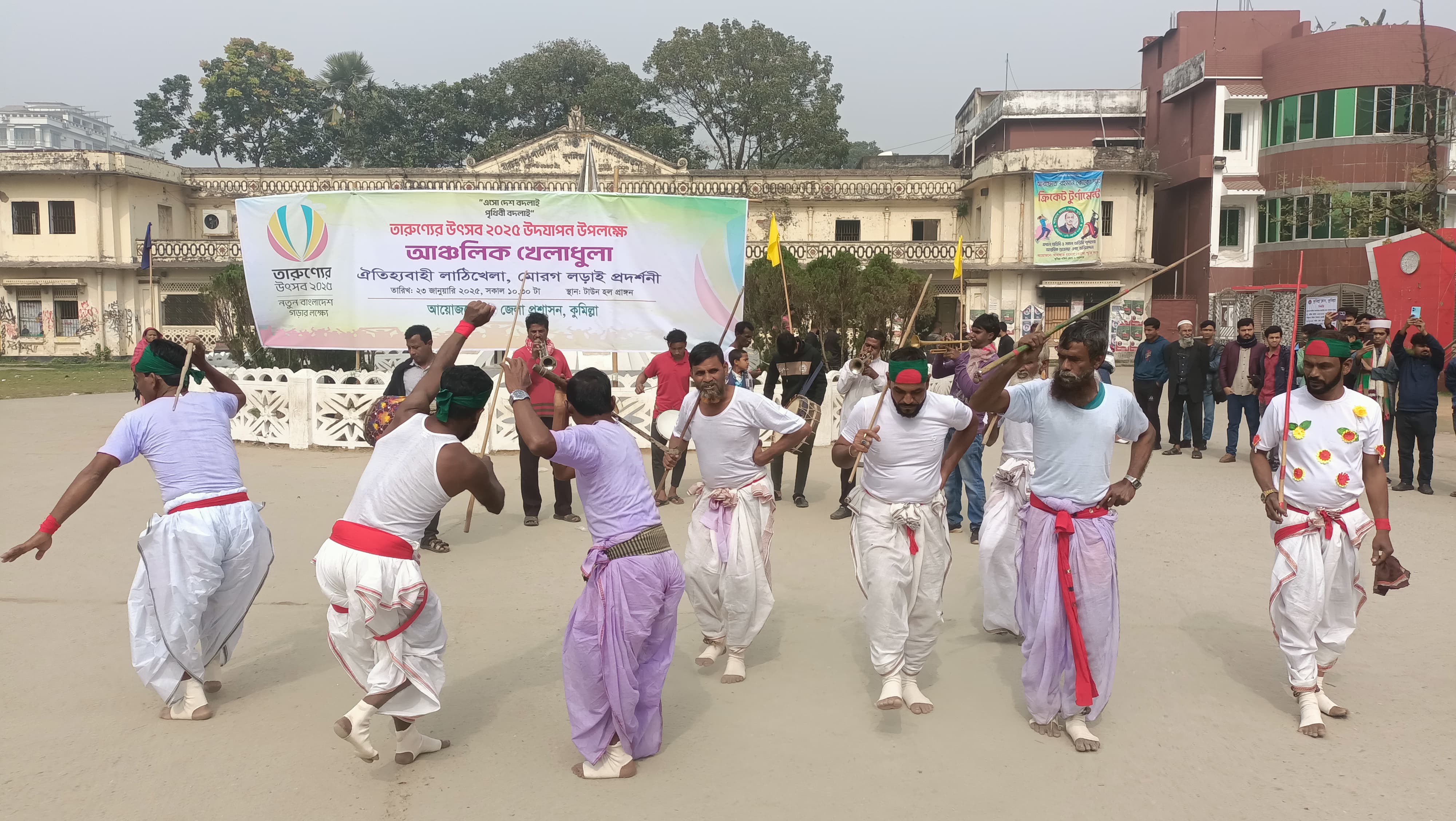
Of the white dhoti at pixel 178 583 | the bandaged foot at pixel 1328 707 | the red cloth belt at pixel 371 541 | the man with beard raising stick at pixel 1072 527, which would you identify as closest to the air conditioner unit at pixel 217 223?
the white dhoti at pixel 178 583

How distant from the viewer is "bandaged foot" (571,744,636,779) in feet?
12.9

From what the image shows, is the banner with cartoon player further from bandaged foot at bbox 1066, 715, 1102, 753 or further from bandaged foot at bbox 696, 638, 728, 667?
bandaged foot at bbox 1066, 715, 1102, 753

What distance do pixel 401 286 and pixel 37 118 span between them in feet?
461

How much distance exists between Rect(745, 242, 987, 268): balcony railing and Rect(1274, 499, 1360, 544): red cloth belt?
26750 mm

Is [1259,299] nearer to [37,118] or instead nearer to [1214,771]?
[1214,771]

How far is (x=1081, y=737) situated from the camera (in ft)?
13.7

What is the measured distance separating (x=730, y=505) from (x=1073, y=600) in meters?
1.72

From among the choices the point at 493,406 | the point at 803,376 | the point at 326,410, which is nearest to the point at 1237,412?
the point at 803,376

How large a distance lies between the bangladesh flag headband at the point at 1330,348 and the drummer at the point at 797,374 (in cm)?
493

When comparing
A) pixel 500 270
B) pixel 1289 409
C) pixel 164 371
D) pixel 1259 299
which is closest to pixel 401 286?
pixel 500 270

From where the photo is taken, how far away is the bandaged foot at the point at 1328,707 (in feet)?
14.7

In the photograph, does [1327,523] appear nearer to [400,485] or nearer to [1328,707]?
[1328,707]

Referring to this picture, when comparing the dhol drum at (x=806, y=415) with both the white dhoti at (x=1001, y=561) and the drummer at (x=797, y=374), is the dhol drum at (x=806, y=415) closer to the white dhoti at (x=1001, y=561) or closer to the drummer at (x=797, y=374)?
the white dhoti at (x=1001, y=561)

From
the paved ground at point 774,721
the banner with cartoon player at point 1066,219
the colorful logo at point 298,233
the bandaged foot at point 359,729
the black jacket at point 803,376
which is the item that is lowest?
the paved ground at point 774,721
